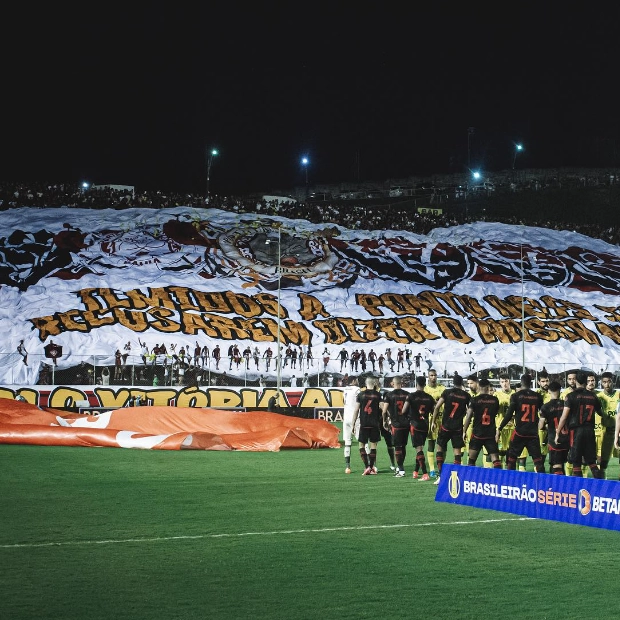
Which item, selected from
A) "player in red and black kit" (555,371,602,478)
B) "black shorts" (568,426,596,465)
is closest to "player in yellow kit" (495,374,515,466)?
"player in red and black kit" (555,371,602,478)

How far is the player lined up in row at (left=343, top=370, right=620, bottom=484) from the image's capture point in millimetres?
14750

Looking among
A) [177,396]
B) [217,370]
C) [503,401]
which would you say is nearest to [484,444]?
[503,401]

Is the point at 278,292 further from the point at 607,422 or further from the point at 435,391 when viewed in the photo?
the point at 607,422

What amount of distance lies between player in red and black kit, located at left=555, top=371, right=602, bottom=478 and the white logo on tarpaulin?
6.82ft

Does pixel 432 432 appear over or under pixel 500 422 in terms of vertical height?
under

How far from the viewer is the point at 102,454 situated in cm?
2308

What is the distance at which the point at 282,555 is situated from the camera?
9.84m

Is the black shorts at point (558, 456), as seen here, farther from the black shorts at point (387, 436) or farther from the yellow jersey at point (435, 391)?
the black shorts at point (387, 436)

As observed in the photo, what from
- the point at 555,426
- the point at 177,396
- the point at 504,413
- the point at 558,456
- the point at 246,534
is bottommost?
the point at 246,534

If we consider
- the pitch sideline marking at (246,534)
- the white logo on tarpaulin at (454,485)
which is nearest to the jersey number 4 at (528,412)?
the white logo on tarpaulin at (454,485)

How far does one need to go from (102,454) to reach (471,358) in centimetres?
2760

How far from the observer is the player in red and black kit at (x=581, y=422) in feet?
47.8

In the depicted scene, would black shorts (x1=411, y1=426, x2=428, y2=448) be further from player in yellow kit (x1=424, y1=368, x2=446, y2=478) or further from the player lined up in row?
player in yellow kit (x1=424, y1=368, x2=446, y2=478)

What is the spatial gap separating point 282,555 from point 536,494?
13.9 feet
